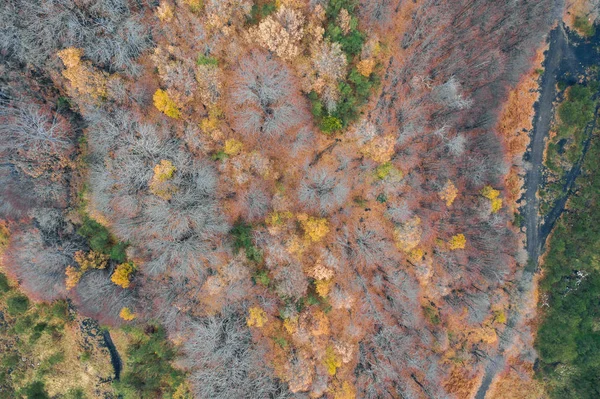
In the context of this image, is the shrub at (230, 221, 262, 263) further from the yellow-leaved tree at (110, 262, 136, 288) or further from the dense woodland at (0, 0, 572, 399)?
the yellow-leaved tree at (110, 262, 136, 288)

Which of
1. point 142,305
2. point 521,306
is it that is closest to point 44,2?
point 142,305

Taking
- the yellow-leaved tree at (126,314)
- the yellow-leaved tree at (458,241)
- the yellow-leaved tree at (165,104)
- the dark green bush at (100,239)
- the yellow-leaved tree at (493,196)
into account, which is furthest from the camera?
the yellow-leaved tree at (493,196)

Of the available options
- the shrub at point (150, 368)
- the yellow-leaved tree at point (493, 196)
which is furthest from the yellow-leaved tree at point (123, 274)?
the yellow-leaved tree at point (493, 196)

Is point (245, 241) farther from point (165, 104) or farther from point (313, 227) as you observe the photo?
point (165, 104)

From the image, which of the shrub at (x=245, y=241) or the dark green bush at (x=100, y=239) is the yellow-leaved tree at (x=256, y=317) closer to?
the shrub at (x=245, y=241)

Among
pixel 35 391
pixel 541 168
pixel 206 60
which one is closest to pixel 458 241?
pixel 541 168

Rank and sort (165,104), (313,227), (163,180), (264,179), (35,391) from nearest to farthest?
(165,104) → (163,180) → (313,227) → (264,179) → (35,391)

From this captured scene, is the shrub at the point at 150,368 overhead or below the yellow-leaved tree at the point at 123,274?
below
